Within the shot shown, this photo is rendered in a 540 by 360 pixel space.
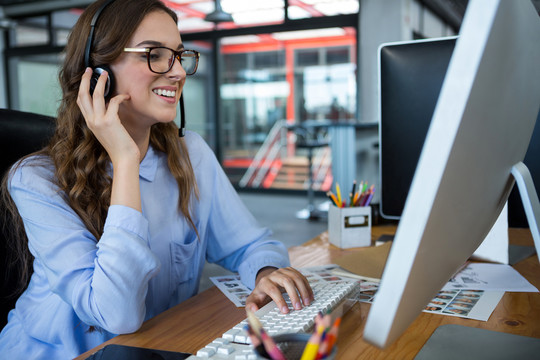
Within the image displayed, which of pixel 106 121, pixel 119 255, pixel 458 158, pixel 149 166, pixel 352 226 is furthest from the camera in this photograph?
pixel 352 226

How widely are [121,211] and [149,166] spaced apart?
11.7 inches

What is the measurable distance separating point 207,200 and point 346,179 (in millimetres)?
3921

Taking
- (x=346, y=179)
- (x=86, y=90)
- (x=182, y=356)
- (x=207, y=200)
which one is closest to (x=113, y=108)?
(x=86, y=90)

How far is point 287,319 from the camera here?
0.66 metres

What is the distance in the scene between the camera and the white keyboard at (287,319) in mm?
563

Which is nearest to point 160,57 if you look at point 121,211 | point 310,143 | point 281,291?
point 121,211

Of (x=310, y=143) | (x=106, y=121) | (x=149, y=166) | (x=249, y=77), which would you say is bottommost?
(x=310, y=143)

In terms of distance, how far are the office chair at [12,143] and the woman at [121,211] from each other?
0.20 ft

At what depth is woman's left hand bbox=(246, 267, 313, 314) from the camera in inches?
28.5

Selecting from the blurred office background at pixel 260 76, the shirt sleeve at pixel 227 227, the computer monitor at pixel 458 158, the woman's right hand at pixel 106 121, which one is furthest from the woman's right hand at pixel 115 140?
the blurred office background at pixel 260 76

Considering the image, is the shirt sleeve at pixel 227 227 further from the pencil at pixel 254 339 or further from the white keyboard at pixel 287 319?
the pencil at pixel 254 339

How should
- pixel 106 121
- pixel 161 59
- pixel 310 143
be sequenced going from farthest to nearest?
1. pixel 310 143
2. pixel 161 59
3. pixel 106 121

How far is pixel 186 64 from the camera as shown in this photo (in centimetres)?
119

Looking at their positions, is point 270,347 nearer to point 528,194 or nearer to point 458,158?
point 458,158
